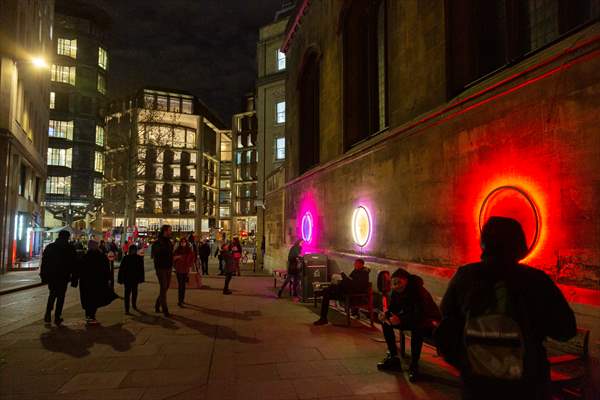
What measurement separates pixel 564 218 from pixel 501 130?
5.56ft

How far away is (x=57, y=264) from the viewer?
28.7ft

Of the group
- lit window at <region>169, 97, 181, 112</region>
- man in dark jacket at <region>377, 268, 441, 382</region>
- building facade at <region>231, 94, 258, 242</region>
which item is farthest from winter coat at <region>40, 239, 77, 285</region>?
lit window at <region>169, 97, 181, 112</region>

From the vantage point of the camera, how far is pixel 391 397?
4887 millimetres

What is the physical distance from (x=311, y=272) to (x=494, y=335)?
396 inches

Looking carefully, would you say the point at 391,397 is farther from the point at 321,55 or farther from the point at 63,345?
the point at 321,55

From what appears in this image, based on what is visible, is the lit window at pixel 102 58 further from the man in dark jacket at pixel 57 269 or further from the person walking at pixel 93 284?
the person walking at pixel 93 284

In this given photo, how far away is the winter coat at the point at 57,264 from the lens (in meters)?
8.68

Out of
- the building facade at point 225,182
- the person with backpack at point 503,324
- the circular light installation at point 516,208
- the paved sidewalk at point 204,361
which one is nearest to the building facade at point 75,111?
the building facade at point 225,182

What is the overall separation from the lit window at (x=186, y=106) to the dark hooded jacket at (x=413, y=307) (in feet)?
244

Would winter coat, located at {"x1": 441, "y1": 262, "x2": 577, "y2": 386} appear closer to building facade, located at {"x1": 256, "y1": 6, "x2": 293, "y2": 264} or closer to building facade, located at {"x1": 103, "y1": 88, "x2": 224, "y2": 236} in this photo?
building facade, located at {"x1": 256, "y1": 6, "x2": 293, "y2": 264}

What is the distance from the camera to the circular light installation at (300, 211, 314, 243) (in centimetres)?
1588

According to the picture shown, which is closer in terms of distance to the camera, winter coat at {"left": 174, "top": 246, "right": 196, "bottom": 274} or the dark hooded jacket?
the dark hooded jacket

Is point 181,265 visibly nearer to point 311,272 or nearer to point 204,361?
point 311,272

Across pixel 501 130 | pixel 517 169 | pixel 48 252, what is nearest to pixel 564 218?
pixel 517 169
